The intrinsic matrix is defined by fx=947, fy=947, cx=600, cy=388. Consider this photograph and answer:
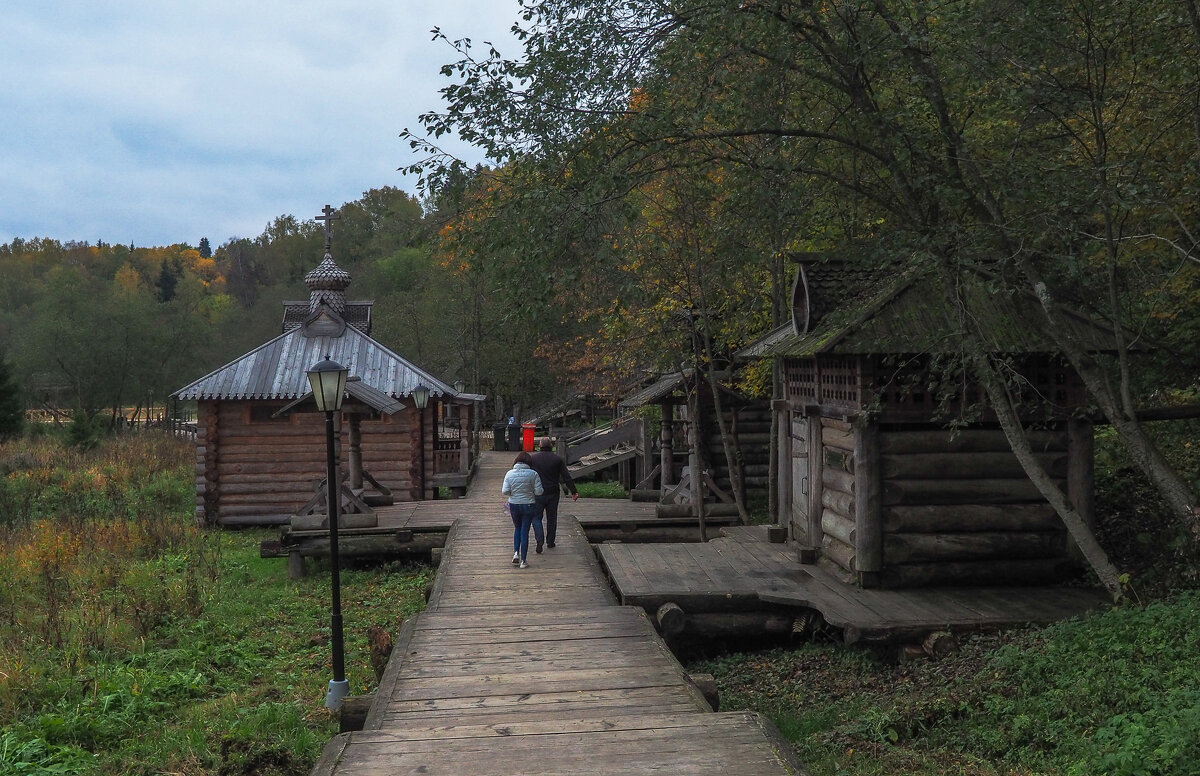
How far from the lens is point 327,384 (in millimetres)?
10492

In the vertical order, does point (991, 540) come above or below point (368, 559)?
above

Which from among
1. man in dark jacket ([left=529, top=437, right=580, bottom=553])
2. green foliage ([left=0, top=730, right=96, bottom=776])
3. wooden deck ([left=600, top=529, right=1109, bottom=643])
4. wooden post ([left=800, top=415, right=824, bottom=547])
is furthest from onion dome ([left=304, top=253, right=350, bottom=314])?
green foliage ([left=0, top=730, right=96, bottom=776])

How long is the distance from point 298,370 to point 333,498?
Answer: 1419 centimetres

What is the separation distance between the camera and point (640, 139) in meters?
9.46

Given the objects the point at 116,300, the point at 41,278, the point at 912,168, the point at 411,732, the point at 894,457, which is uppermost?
the point at 41,278

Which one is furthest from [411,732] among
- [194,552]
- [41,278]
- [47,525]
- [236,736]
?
[41,278]

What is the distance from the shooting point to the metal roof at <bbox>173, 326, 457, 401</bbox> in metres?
22.5

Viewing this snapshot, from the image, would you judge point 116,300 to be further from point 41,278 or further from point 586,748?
point 586,748

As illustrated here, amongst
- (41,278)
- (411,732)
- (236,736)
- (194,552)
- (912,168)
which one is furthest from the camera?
(41,278)

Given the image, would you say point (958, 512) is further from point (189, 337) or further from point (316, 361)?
point (189, 337)

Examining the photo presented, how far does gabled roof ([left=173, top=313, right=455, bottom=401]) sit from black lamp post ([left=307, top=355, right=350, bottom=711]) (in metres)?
11.5

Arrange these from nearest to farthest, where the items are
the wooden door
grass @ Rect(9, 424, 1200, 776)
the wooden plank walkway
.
Result: the wooden plank walkway, grass @ Rect(9, 424, 1200, 776), the wooden door

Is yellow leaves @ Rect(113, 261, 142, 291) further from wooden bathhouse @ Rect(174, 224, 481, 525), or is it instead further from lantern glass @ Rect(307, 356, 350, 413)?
lantern glass @ Rect(307, 356, 350, 413)

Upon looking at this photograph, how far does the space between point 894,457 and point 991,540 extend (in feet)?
4.79
